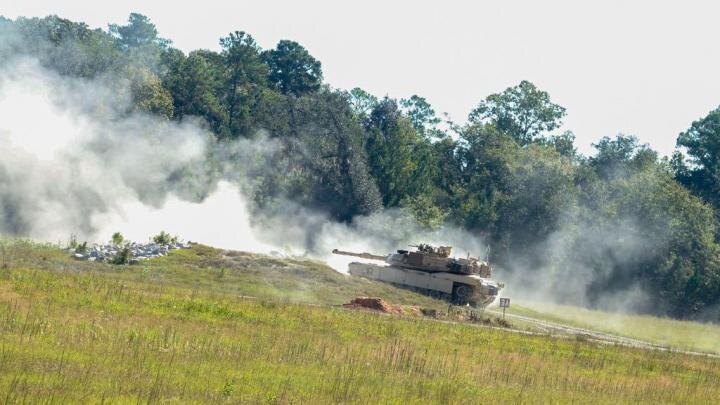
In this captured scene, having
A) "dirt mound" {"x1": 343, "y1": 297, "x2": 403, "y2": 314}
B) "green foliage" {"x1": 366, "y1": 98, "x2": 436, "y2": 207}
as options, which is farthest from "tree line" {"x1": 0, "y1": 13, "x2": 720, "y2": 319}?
"dirt mound" {"x1": 343, "y1": 297, "x2": 403, "y2": 314}

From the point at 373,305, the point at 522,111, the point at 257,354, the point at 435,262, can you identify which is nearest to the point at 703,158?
the point at 522,111

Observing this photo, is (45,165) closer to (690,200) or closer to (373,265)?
(373,265)

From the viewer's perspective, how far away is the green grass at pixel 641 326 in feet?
192

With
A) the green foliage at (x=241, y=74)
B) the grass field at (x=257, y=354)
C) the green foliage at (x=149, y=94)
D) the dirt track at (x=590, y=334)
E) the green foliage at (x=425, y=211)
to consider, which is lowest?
the grass field at (x=257, y=354)

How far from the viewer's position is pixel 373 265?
60.9 m

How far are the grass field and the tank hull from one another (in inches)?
442

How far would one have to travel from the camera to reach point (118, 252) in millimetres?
53219

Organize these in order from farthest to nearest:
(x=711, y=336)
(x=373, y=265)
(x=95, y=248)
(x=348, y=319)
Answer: (x=711, y=336), (x=373, y=265), (x=95, y=248), (x=348, y=319)

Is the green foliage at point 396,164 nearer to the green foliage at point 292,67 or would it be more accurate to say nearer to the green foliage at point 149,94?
the green foliage at point 149,94

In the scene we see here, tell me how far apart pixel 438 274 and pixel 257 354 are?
32.6 metres

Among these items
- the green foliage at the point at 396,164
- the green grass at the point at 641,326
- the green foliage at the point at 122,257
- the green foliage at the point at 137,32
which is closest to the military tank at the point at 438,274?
the green grass at the point at 641,326

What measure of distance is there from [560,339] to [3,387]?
29402mm

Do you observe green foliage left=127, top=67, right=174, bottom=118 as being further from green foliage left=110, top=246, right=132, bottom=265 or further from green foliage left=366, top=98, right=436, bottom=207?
green foliage left=110, top=246, right=132, bottom=265

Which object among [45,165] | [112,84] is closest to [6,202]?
[45,165]
